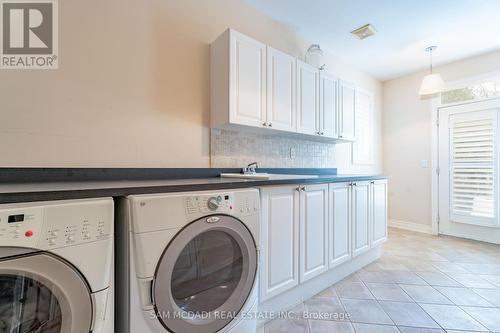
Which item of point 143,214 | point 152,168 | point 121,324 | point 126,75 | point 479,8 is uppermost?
point 479,8

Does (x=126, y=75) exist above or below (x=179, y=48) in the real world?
below

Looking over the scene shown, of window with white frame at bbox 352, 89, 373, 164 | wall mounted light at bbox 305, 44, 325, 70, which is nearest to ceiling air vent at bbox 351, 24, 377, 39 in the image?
wall mounted light at bbox 305, 44, 325, 70

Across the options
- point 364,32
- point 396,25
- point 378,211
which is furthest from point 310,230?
point 396,25

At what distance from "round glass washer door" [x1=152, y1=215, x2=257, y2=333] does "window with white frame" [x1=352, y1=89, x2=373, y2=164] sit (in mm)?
2806

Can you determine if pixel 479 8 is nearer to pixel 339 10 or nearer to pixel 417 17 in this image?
pixel 417 17

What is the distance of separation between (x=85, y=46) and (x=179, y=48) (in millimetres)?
614

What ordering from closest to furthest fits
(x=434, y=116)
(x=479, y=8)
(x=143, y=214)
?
(x=143, y=214) → (x=479, y=8) → (x=434, y=116)

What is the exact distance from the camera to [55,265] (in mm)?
706

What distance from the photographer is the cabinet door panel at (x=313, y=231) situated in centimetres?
163

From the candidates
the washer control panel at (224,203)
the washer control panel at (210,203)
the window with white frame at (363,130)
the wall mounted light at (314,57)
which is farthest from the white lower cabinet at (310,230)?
the wall mounted light at (314,57)

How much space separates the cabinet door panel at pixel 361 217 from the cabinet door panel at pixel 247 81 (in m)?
1.17

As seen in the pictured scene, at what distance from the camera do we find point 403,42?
2.77 m

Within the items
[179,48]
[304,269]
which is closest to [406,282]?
[304,269]

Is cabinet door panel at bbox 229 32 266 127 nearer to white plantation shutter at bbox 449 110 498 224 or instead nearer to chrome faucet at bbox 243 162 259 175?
chrome faucet at bbox 243 162 259 175
